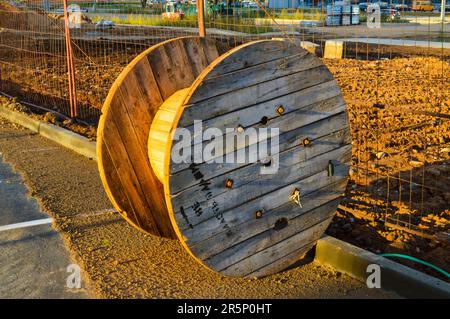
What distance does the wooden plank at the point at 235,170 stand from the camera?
4.33 metres

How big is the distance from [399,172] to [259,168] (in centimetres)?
289

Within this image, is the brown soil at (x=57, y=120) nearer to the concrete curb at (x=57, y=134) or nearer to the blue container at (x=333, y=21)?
the concrete curb at (x=57, y=134)

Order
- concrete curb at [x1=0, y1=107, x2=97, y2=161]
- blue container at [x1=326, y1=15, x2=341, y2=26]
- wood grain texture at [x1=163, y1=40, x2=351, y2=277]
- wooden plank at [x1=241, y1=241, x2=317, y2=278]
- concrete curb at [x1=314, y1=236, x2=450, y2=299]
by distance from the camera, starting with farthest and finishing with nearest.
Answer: blue container at [x1=326, y1=15, x2=341, y2=26] < concrete curb at [x1=0, y1=107, x2=97, y2=161] < wooden plank at [x1=241, y1=241, x2=317, y2=278] < wood grain texture at [x1=163, y1=40, x2=351, y2=277] < concrete curb at [x1=314, y1=236, x2=450, y2=299]

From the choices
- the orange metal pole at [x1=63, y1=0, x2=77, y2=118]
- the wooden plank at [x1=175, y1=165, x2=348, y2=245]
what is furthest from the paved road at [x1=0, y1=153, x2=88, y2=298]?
the orange metal pole at [x1=63, y1=0, x2=77, y2=118]

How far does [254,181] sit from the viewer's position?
4.66m

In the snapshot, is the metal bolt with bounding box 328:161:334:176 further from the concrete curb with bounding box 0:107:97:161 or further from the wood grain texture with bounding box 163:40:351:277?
the concrete curb with bounding box 0:107:97:161

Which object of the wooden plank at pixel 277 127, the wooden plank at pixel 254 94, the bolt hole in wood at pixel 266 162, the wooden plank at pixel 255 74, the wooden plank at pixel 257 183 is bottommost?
the wooden plank at pixel 257 183

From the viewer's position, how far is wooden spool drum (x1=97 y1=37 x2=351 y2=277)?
4.38 m

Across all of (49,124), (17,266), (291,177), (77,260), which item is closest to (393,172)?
(291,177)

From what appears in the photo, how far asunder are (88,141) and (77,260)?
12.2 ft

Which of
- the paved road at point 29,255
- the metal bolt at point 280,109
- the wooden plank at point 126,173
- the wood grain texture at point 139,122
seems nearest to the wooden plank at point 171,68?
the wood grain texture at point 139,122

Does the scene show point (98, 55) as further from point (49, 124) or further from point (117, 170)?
point (117, 170)

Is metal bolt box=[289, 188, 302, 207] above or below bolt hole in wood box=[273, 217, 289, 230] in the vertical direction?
above

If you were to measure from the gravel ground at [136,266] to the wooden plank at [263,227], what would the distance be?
0.80 feet
